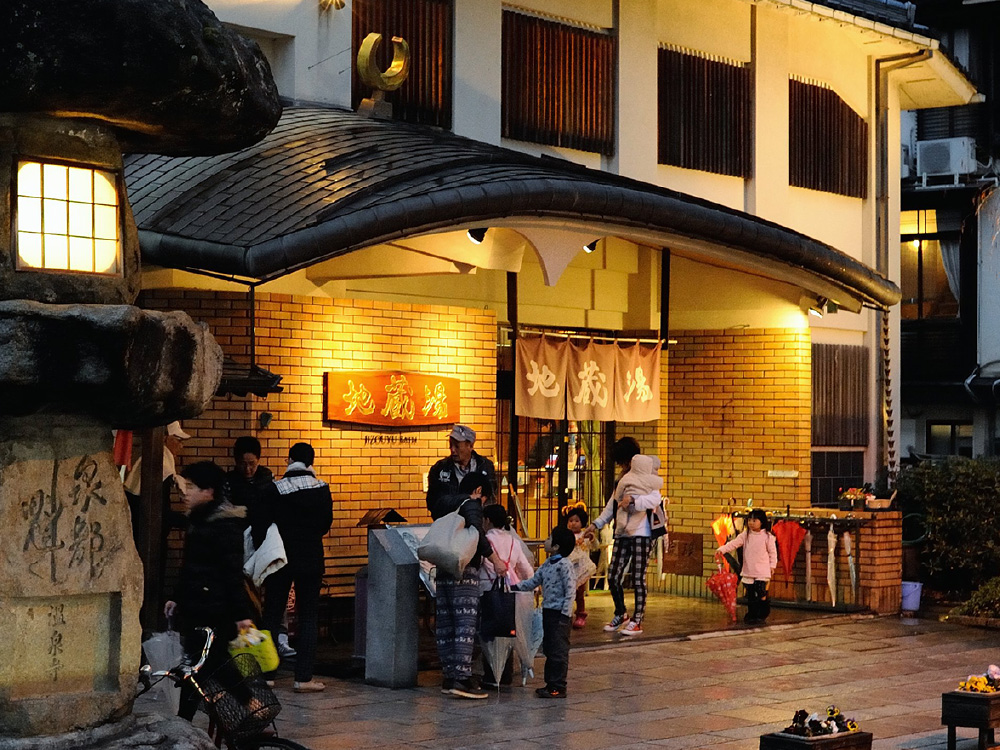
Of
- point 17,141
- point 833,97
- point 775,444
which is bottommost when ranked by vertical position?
point 775,444

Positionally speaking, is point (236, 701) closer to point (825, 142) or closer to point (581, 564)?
point (581, 564)

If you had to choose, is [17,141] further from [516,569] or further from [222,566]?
[516,569]

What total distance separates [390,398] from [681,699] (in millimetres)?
4661

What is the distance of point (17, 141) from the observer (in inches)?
276

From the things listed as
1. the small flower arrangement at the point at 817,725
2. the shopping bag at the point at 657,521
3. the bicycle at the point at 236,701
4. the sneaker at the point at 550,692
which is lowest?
the sneaker at the point at 550,692

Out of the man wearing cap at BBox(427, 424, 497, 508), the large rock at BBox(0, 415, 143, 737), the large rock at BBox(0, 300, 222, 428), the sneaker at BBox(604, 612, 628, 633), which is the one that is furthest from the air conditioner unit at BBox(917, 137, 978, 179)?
the large rock at BBox(0, 415, 143, 737)

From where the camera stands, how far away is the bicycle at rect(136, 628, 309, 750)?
7.91 meters

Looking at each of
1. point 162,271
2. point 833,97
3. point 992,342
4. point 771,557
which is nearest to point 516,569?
Result: point 162,271

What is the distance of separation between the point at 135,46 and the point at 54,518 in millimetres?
2108

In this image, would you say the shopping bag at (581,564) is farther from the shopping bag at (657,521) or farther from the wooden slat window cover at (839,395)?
the wooden slat window cover at (839,395)

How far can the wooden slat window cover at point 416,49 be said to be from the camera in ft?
51.2

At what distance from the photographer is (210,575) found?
8.62 metres

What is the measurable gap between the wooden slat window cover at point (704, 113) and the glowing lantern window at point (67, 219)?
12.0 m

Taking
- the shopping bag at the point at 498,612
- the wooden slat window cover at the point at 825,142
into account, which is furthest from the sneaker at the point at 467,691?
the wooden slat window cover at the point at 825,142
